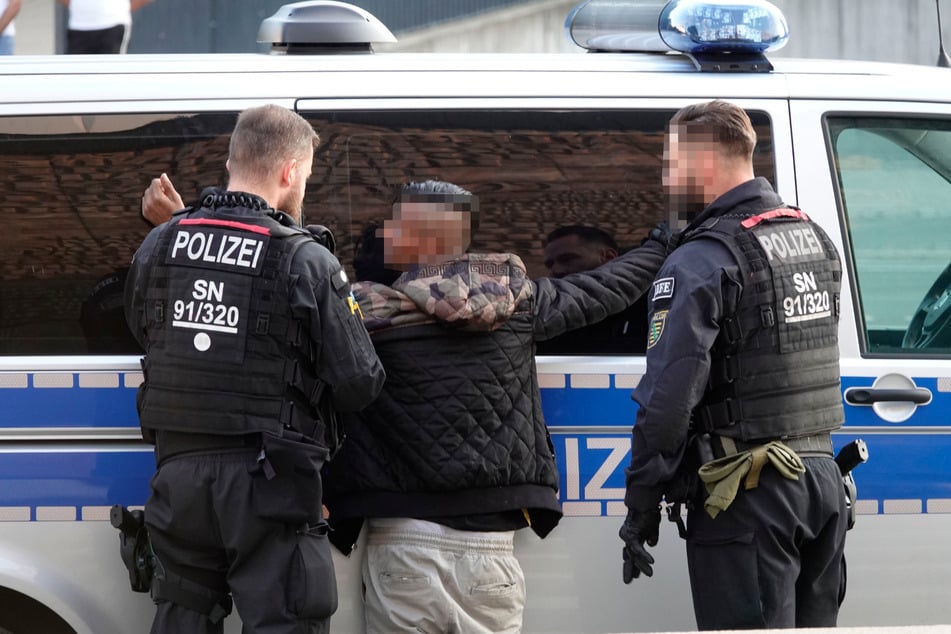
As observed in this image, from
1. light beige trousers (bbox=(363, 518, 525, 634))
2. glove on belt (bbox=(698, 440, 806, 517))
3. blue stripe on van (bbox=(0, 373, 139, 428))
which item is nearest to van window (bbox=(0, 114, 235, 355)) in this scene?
blue stripe on van (bbox=(0, 373, 139, 428))

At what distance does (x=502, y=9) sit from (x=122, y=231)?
8014 millimetres

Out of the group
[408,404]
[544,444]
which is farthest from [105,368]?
[544,444]

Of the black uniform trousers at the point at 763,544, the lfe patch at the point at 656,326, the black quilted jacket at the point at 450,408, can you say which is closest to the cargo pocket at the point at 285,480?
the black quilted jacket at the point at 450,408

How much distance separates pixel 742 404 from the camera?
297cm

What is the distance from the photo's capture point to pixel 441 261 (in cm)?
312

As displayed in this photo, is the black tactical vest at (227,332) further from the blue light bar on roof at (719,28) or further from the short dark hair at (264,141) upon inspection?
the blue light bar on roof at (719,28)

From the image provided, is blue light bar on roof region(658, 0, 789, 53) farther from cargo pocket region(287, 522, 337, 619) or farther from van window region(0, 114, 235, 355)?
cargo pocket region(287, 522, 337, 619)

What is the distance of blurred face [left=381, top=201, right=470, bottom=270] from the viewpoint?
10.2ft

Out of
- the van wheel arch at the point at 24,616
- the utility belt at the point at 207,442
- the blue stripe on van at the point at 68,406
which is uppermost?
the blue stripe on van at the point at 68,406

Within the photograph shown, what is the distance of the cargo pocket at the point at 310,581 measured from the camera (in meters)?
2.82

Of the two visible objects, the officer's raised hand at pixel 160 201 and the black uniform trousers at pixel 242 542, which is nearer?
the black uniform trousers at pixel 242 542

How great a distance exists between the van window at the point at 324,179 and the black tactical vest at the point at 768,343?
37cm

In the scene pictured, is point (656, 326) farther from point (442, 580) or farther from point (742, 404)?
point (442, 580)

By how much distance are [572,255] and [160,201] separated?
1107 millimetres
